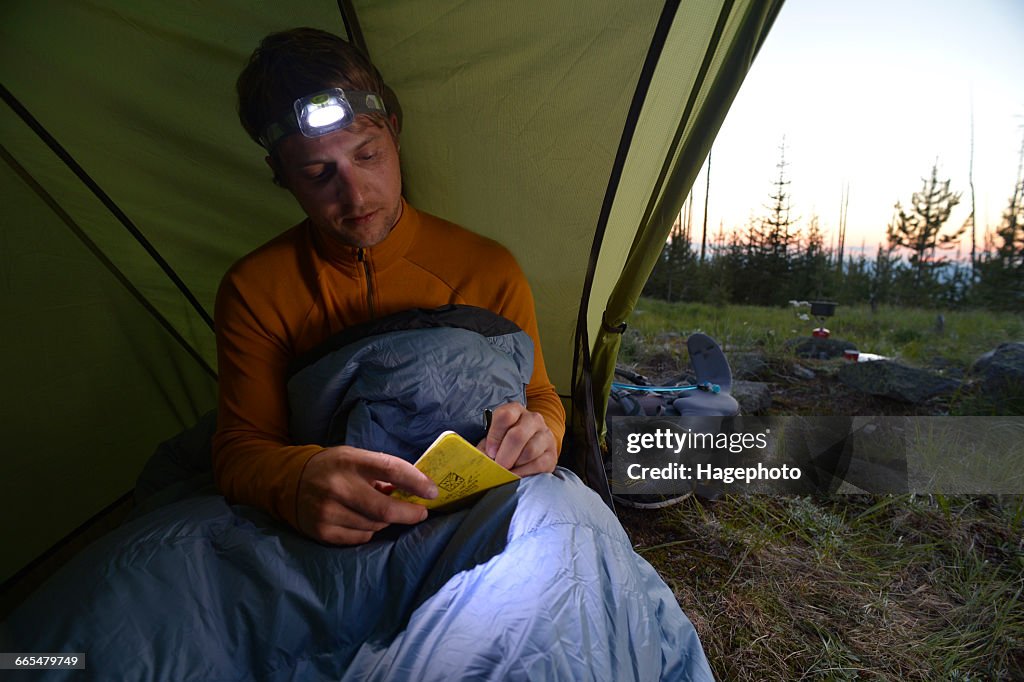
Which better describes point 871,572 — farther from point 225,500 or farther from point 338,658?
point 225,500

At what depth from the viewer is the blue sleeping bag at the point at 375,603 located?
64 centimetres

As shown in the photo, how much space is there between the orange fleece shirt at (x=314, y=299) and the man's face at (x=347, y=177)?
2.8 inches

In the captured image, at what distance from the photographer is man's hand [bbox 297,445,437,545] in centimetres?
78

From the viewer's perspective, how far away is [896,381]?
2717 mm

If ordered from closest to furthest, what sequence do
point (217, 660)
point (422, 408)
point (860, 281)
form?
1. point (217, 660)
2. point (422, 408)
3. point (860, 281)

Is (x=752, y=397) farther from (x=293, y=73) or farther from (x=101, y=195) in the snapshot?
(x=101, y=195)

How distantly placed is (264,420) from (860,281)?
22.9ft

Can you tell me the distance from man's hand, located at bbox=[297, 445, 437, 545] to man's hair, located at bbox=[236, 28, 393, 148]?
63 centimetres

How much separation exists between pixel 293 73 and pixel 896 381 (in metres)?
A: 2.93

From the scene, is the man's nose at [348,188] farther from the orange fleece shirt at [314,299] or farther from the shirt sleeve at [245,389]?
the shirt sleeve at [245,389]

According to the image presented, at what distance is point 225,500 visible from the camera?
95 centimetres

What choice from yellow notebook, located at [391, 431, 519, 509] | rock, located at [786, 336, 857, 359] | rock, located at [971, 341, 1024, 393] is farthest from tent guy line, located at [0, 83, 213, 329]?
rock, located at [786, 336, 857, 359]

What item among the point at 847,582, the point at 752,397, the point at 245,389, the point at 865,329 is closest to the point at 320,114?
the point at 245,389

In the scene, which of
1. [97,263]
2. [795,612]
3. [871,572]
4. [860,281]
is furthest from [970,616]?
[860,281]
